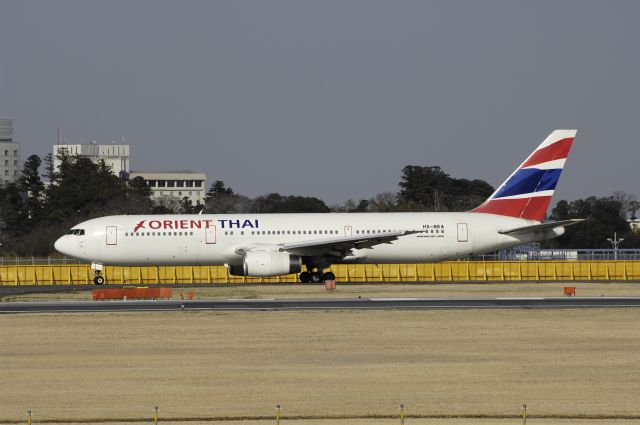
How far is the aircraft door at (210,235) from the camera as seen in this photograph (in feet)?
166

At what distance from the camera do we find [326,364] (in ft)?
78.3

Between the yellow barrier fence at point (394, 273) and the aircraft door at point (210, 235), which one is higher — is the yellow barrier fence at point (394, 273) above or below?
below

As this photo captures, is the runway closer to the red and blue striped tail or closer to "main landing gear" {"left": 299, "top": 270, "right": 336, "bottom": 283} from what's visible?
"main landing gear" {"left": 299, "top": 270, "right": 336, "bottom": 283}

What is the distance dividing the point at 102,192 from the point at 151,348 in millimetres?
96950

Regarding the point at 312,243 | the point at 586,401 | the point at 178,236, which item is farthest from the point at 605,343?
the point at 178,236

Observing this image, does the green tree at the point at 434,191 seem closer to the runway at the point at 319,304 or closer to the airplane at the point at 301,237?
the airplane at the point at 301,237

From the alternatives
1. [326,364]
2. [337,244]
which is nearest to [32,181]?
[337,244]

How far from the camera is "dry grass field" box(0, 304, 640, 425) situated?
19562 mm

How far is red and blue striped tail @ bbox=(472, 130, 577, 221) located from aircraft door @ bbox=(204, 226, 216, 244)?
533 inches

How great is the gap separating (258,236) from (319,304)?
1425 cm

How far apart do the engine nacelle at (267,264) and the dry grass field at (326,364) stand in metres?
13.5

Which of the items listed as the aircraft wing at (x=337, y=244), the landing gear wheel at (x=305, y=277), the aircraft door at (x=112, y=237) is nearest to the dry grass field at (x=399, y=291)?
the landing gear wheel at (x=305, y=277)

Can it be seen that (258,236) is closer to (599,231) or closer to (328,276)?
(328,276)

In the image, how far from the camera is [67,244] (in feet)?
170
